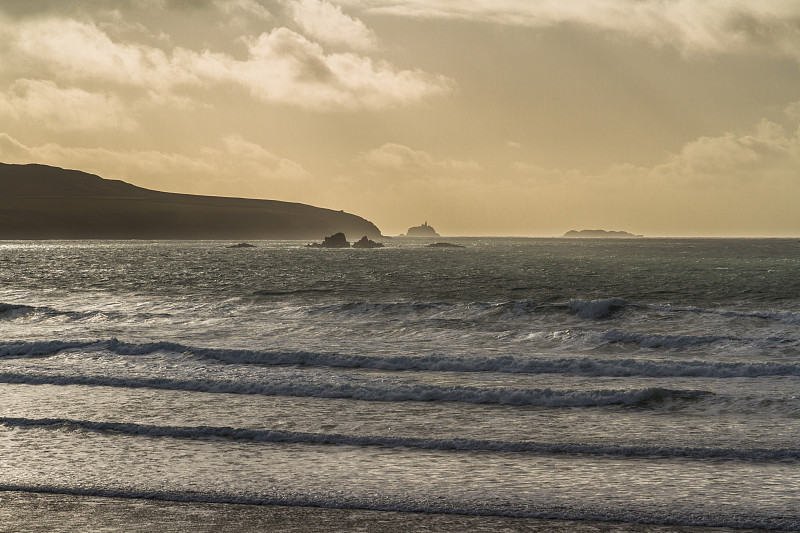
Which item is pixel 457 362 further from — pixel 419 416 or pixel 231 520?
pixel 231 520

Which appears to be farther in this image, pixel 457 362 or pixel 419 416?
pixel 457 362

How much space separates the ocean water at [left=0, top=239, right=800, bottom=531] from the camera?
389 inches

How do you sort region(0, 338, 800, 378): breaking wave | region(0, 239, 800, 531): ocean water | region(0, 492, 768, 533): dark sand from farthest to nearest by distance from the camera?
region(0, 338, 800, 378): breaking wave → region(0, 239, 800, 531): ocean water → region(0, 492, 768, 533): dark sand

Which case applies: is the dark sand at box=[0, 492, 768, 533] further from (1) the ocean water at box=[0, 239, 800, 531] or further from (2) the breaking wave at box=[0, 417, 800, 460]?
(2) the breaking wave at box=[0, 417, 800, 460]

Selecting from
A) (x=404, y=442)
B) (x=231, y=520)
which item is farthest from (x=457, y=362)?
(x=231, y=520)

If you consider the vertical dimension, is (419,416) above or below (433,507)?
below

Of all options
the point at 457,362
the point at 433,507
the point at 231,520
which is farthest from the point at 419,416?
the point at 457,362

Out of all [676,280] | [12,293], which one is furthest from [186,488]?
[676,280]

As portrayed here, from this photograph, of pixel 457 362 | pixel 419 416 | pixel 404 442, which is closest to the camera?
pixel 404 442

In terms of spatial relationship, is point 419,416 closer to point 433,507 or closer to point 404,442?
point 404,442

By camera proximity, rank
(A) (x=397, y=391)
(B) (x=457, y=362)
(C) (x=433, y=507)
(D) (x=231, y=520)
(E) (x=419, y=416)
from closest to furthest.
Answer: (D) (x=231, y=520)
(C) (x=433, y=507)
(E) (x=419, y=416)
(A) (x=397, y=391)
(B) (x=457, y=362)

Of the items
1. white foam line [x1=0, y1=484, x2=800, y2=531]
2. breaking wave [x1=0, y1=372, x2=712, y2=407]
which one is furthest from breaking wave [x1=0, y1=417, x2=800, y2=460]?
breaking wave [x1=0, y1=372, x2=712, y2=407]

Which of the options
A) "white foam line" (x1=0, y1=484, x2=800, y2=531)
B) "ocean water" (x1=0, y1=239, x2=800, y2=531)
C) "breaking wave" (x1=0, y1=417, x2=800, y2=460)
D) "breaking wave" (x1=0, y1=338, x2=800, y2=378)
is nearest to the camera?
"white foam line" (x1=0, y1=484, x2=800, y2=531)

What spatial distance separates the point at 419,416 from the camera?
1493 centimetres
